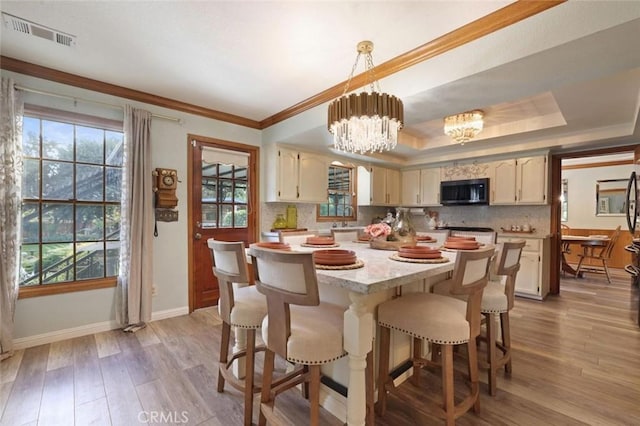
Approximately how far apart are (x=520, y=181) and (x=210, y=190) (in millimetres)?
4427

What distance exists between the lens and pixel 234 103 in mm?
3246

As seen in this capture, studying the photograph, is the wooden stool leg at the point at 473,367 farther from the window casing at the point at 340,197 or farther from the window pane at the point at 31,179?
the window pane at the point at 31,179

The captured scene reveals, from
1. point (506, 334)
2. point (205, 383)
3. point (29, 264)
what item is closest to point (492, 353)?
point (506, 334)

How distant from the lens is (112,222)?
2920mm

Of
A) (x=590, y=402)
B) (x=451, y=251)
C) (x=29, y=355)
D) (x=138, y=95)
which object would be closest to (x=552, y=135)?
(x=451, y=251)

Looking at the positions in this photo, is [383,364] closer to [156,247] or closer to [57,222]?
[156,247]

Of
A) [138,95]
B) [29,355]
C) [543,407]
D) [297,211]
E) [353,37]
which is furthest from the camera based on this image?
Result: [297,211]

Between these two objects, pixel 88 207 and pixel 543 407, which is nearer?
pixel 543 407

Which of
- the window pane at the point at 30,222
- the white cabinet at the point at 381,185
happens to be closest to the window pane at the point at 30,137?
the window pane at the point at 30,222

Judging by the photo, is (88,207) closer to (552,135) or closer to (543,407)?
(543,407)

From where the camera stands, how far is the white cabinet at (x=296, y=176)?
148 inches

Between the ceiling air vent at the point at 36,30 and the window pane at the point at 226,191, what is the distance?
6.11 ft

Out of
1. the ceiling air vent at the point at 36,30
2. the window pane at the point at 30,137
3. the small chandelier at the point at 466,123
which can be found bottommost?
the window pane at the point at 30,137

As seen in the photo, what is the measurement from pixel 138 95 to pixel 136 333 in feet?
7.98
